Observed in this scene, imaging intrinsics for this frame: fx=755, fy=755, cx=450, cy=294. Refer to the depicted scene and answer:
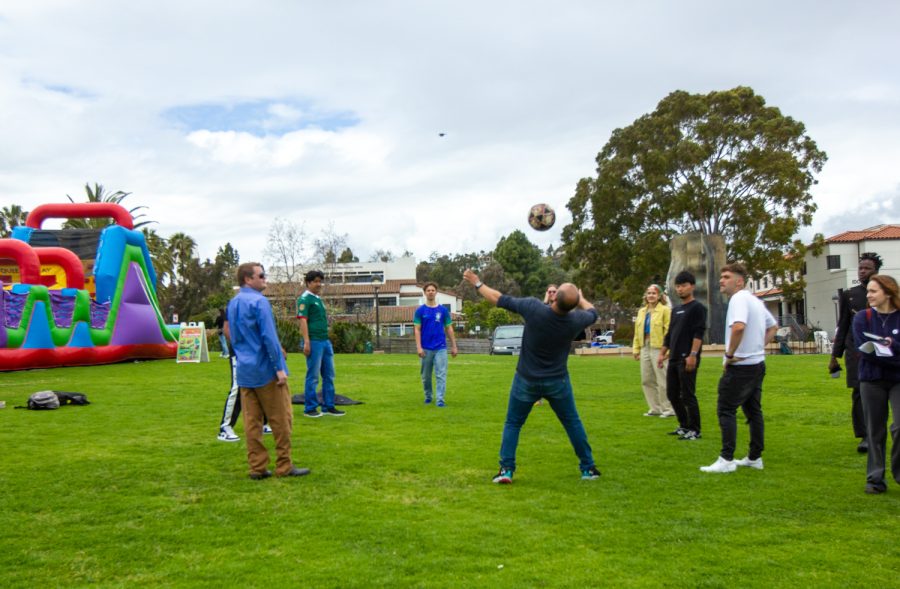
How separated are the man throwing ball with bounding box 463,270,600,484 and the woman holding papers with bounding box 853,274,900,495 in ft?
7.02

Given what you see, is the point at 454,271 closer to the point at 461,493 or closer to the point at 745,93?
the point at 745,93

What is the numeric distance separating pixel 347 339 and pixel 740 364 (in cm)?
2985

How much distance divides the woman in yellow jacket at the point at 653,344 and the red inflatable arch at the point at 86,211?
63.4ft

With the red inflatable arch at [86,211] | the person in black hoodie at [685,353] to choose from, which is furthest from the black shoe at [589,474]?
the red inflatable arch at [86,211]

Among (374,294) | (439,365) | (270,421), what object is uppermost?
(374,294)

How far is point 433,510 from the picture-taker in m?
5.53

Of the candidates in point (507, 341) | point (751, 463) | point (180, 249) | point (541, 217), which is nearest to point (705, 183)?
point (507, 341)

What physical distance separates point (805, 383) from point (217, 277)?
63.3 metres

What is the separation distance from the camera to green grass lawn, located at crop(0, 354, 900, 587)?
14.0 ft

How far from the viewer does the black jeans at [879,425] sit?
5.92m

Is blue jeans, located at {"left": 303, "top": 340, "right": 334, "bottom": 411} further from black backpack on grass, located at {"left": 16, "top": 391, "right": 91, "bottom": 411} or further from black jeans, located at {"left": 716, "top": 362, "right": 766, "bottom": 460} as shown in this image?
black jeans, located at {"left": 716, "top": 362, "right": 766, "bottom": 460}

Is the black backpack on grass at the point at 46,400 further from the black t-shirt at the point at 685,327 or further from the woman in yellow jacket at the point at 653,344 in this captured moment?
the black t-shirt at the point at 685,327

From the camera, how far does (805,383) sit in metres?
15.0

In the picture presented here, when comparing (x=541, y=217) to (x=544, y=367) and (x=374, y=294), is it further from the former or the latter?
(x=374, y=294)
